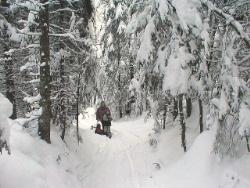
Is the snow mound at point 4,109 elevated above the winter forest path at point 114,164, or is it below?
above

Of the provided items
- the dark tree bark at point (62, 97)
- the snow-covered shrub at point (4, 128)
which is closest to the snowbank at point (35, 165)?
the snow-covered shrub at point (4, 128)

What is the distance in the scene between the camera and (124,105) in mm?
39906

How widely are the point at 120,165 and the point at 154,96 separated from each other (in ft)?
9.55

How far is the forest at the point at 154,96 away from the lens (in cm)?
1029

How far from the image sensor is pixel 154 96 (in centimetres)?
1548

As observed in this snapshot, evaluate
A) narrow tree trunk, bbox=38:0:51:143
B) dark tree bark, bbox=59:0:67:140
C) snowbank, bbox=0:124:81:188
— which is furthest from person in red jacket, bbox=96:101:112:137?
narrow tree trunk, bbox=38:0:51:143

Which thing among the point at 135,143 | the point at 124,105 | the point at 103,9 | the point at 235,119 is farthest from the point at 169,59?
the point at 124,105

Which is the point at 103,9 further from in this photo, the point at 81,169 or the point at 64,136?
the point at 81,169

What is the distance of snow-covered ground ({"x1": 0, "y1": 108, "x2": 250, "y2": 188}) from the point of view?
31.8ft

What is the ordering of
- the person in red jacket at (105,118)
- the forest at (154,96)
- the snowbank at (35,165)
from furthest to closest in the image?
the person in red jacket at (105,118), the forest at (154,96), the snowbank at (35,165)

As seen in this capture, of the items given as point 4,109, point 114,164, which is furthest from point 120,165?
point 4,109

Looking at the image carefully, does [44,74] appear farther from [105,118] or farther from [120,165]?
[105,118]

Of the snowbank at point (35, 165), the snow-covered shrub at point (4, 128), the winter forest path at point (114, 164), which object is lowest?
the winter forest path at point (114, 164)

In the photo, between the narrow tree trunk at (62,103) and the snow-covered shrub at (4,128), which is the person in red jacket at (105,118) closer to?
the narrow tree trunk at (62,103)
